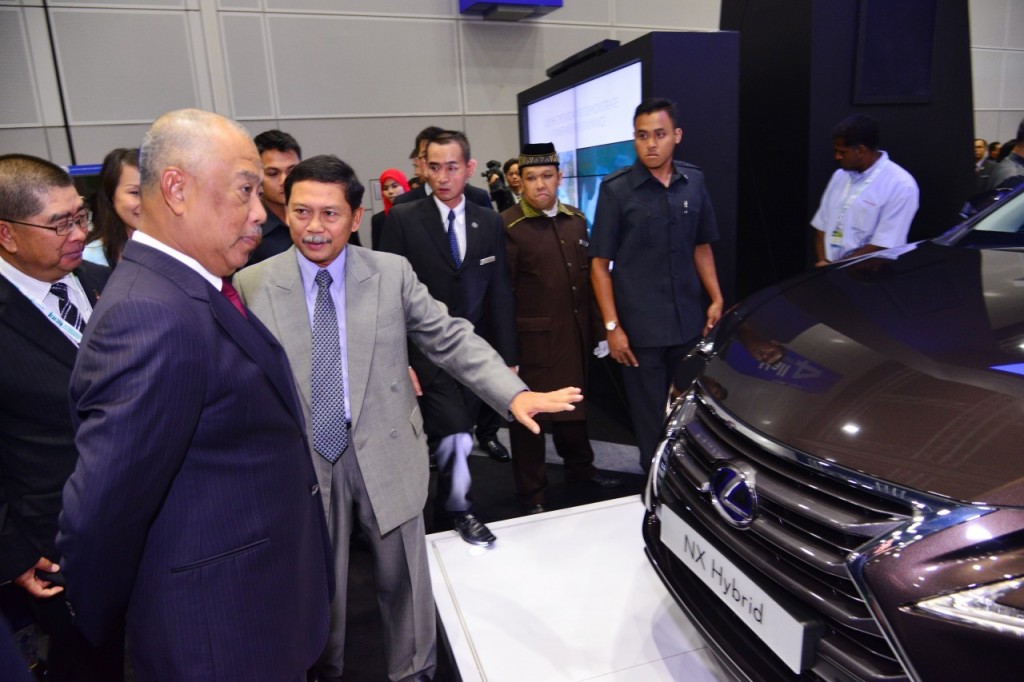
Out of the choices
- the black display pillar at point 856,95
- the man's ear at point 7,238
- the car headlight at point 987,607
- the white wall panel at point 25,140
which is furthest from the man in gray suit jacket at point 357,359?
the white wall panel at point 25,140

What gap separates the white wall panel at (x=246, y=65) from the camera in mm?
5859

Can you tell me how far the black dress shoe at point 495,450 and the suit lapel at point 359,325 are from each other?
216 cm

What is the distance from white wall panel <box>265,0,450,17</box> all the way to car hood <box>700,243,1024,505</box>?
5766 mm

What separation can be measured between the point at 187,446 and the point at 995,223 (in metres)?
1.98

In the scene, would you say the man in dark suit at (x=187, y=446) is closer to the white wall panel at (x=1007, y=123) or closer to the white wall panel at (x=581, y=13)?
the white wall panel at (x=581, y=13)

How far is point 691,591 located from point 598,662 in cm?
43

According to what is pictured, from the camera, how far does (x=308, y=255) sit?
1.61 metres

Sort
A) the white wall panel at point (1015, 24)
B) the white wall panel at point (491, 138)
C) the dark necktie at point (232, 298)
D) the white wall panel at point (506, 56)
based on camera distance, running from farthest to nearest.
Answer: the white wall panel at point (1015, 24)
the white wall panel at point (491, 138)
the white wall panel at point (506, 56)
the dark necktie at point (232, 298)

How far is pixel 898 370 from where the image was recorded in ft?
3.73

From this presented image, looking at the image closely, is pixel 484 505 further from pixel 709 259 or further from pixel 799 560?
pixel 799 560

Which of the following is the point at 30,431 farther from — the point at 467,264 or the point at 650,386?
the point at 650,386

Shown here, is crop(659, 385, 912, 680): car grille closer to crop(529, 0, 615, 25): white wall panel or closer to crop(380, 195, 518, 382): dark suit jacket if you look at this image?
crop(380, 195, 518, 382): dark suit jacket

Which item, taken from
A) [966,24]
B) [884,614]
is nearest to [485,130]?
[966,24]

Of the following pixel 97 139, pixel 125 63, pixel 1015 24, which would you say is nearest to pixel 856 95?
pixel 125 63
